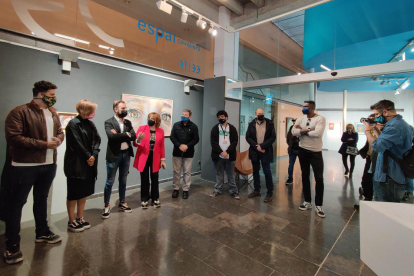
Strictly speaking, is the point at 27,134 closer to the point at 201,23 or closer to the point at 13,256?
the point at 13,256

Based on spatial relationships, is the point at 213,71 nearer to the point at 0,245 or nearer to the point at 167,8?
the point at 167,8

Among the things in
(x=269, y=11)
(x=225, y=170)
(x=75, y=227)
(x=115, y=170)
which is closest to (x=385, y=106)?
(x=225, y=170)

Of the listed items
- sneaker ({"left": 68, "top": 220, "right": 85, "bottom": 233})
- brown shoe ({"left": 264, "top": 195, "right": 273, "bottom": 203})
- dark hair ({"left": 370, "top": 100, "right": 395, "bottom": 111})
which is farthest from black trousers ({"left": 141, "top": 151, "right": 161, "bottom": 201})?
dark hair ({"left": 370, "top": 100, "right": 395, "bottom": 111})

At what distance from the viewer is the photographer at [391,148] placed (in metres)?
2.10

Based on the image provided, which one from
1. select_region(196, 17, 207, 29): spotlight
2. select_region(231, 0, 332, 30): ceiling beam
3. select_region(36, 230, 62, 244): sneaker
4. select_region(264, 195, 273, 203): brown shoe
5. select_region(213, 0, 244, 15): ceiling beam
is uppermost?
select_region(213, 0, 244, 15): ceiling beam

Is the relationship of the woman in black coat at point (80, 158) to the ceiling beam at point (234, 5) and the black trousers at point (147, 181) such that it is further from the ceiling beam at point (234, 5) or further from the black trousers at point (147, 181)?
the ceiling beam at point (234, 5)

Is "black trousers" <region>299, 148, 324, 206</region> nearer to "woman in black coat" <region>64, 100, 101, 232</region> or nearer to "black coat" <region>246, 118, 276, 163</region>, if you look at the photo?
"black coat" <region>246, 118, 276, 163</region>

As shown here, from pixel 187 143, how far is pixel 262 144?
53.2 inches

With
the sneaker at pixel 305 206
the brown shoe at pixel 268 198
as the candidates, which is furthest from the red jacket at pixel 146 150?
the sneaker at pixel 305 206

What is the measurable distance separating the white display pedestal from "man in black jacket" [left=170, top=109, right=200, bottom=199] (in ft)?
9.09

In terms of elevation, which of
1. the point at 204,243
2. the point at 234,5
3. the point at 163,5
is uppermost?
the point at 234,5

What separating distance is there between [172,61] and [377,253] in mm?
4754

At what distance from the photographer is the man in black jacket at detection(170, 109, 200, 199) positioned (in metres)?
3.74

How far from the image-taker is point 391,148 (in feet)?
7.20
